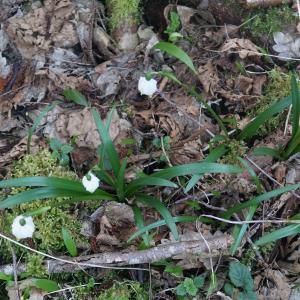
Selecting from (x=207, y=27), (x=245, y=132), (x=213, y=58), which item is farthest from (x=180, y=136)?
(x=207, y=27)

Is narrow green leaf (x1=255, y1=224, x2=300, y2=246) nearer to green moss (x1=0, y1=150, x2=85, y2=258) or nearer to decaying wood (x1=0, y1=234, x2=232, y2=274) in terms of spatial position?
decaying wood (x1=0, y1=234, x2=232, y2=274)

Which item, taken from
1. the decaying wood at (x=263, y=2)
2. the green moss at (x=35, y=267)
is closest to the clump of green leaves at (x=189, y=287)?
the green moss at (x=35, y=267)

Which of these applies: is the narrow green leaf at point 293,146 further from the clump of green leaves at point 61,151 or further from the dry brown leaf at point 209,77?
the clump of green leaves at point 61,151

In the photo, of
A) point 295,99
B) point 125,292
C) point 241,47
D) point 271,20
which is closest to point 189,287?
point 125,292

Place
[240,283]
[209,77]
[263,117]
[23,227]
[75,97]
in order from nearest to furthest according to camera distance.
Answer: [23,227], [240,283], [263,117], [75,97], [209,77]

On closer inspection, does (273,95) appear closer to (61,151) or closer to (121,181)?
(121,181)

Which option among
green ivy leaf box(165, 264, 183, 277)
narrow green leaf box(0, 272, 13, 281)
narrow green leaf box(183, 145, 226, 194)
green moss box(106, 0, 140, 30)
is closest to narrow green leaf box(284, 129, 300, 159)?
narrow green leaf box(183, 145, 226, 194)
